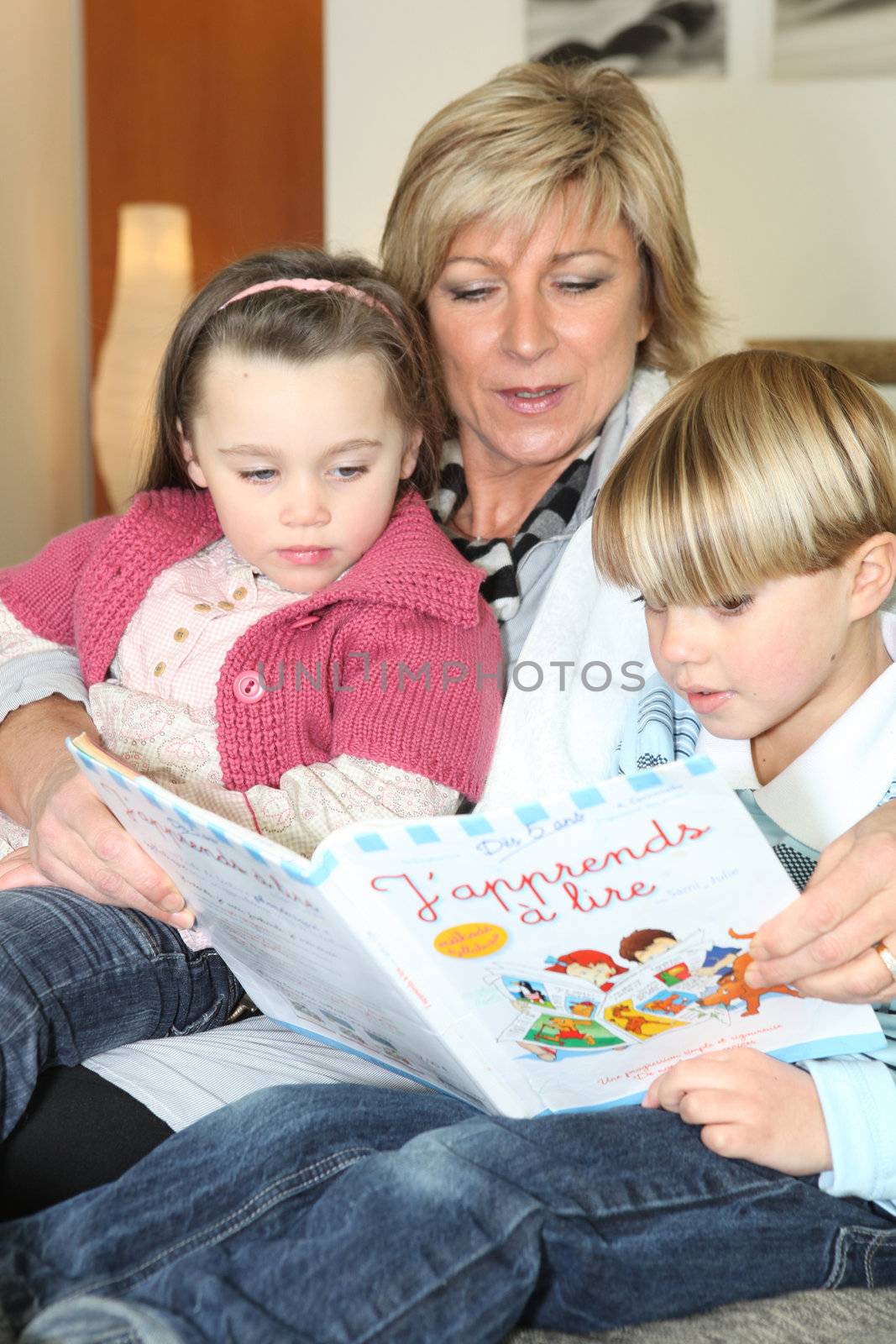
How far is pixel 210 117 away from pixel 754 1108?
144 inches

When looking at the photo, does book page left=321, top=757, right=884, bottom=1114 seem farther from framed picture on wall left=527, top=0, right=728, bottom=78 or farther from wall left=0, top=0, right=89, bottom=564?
framed picture on wall left=527, top=0, right=728, bottom=78

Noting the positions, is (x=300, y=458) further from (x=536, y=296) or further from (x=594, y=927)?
(x=594, y=927)

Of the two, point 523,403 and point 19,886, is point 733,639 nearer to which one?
point 523,403

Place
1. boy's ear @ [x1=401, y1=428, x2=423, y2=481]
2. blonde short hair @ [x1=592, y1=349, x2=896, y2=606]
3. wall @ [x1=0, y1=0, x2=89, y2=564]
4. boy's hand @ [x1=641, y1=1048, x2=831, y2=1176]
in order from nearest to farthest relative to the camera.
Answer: boy's hand @ [x1=641, y1=1048, x2=831, y2=1176] < blonde short hair @ [x1=592, y1=349, x2=896, y2=606] < boy's ear @ [x1=401, y1=428, x2=423, y2=481] < wall @ [x1=0, y1=0, x2=89, y2=564]

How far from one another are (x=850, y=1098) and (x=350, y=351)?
89 centimetres

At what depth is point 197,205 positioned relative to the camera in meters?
4.08

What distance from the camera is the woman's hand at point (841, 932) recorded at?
957 millimetres

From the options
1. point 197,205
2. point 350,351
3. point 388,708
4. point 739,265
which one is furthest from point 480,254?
point 197,205

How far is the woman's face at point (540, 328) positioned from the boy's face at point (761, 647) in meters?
0.54

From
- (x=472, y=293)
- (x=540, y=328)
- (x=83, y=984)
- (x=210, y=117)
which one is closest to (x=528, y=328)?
(x=540, y=328)

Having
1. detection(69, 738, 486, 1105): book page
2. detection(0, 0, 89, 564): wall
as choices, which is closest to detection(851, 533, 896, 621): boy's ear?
detection(69, 738, 486, 1105): book page

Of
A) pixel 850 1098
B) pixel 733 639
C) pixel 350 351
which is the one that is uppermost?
pixel 350 351

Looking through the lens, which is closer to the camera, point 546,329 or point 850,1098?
point 850,1098

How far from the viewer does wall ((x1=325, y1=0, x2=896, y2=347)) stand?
3395 millimetres
